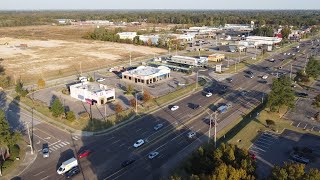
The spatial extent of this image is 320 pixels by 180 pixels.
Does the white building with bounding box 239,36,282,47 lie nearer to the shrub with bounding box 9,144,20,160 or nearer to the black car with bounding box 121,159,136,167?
the black car with bounding box 121,159,136,167

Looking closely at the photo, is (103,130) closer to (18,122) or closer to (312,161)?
(18,122)

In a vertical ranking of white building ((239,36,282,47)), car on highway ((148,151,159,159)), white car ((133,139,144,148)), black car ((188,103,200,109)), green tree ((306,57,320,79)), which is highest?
white building ((239,36,282,47))

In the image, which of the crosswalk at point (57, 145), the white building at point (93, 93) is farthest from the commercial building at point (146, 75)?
the crosswalk at point (57, 145)

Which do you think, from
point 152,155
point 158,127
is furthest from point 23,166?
point 158,127

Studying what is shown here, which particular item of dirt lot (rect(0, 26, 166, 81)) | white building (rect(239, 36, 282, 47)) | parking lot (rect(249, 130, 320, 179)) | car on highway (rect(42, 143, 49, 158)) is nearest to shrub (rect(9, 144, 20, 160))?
car on highway (rect(42, 143, 49, 158))

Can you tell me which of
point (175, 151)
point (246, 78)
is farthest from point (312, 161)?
point (246, 78)

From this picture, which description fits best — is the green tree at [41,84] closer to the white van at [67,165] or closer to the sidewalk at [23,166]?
the sidewalk at [23,166]

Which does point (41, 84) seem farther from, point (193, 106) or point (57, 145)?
point (193, 106)
